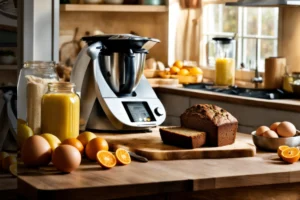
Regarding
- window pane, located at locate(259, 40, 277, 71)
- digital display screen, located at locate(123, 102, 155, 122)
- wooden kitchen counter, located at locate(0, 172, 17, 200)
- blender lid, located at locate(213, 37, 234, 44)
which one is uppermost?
blender lid, located at locate(213, 37, 234, 44)

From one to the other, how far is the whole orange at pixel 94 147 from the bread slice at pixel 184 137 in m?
0.35

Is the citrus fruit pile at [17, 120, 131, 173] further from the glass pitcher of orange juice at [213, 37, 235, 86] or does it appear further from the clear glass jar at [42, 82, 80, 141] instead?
the glass pitcher of orange juice at [213, 37, 235, 86]

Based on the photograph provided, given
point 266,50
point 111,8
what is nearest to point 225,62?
point 266,50

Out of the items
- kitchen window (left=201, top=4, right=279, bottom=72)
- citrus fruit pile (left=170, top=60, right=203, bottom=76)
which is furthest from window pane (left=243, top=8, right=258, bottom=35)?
citrus fruit pile (left=170, top=60, right=203, bottom=76)

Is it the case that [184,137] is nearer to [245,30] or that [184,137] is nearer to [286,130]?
[286,130]

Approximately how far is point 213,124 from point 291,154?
1.14ft

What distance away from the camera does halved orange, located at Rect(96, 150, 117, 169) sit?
8.59 feet

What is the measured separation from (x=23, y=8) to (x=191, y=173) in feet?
4.42

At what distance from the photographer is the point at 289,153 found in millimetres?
2818

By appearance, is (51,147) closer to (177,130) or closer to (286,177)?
(177,130)

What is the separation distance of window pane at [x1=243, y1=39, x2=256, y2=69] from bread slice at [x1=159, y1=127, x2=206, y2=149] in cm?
287

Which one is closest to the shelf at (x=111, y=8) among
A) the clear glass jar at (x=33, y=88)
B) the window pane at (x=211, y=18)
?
the window pane at (x=211, y=18)

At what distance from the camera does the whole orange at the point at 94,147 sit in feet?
9.00

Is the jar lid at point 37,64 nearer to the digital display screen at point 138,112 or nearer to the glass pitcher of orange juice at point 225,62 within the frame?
the digital display screen at point 138,112
